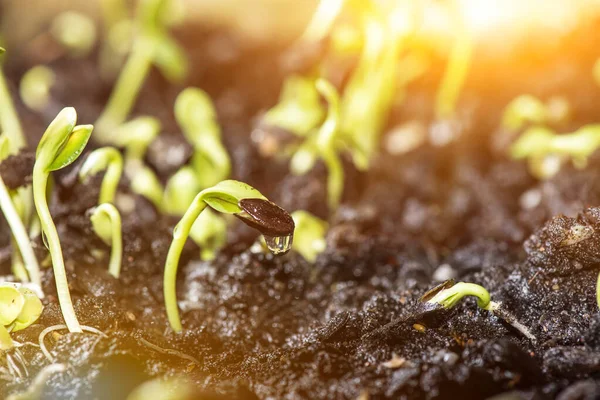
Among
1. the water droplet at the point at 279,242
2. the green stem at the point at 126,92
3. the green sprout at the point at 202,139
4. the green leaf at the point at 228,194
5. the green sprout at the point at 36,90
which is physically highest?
the green sprout at the point at 36,90

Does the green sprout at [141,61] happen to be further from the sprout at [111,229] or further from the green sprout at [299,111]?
the sprout at [111,229]

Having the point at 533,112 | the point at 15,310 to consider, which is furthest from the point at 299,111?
the point at 15,310

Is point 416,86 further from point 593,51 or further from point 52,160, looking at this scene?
point 52,160

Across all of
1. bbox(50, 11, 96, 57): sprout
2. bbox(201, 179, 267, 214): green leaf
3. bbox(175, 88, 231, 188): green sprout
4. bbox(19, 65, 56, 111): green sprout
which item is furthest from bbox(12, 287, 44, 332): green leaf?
bbox(50, 11, 96, 57): sprout

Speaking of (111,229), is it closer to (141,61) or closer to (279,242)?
(279,242)

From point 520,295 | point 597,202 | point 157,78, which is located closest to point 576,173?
point 597,202

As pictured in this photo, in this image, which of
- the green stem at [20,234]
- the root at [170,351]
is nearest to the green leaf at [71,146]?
the green stem at [20,234]
